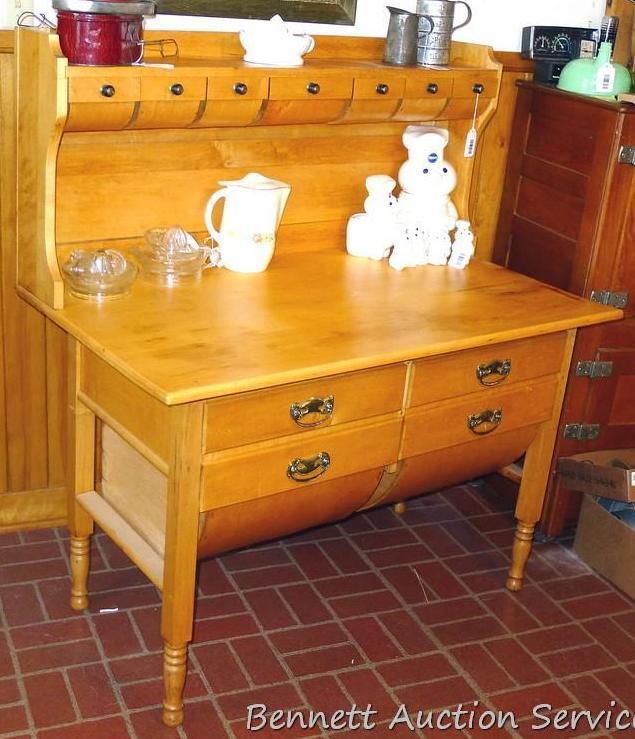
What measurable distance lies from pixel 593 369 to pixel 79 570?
1.69m

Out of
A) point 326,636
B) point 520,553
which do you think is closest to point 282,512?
point 326,636

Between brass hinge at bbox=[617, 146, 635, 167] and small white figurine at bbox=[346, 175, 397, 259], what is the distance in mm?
672

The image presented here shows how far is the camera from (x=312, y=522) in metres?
2.69

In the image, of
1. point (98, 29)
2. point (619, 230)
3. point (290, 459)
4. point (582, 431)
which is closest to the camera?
point (98, 29)

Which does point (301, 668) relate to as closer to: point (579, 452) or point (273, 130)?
point (579, 452)

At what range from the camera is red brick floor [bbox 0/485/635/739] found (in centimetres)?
261

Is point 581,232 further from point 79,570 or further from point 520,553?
point 79,570

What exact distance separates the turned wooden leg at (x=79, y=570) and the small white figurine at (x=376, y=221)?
1.19 meters

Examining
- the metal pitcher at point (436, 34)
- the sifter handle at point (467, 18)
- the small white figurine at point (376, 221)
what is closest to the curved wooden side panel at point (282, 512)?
the small white figurine at point (376, 221)

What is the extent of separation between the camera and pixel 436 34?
118 inches

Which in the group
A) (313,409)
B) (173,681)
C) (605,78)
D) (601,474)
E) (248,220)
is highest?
(605,78)

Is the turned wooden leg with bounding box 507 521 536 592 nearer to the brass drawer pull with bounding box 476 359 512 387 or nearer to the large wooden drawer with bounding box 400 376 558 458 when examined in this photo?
the large wooden drawer with bounding box 400 376 558 458

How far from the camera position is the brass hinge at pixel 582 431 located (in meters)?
3.33

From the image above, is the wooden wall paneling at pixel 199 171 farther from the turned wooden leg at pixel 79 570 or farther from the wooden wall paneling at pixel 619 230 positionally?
the turned wooden leg at pixel 79 570
